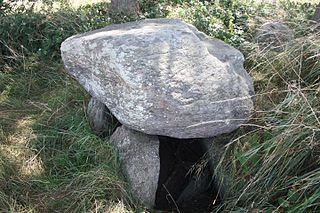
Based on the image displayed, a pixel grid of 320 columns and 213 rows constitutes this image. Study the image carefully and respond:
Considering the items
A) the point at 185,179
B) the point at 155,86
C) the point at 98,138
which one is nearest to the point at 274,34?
the point at 185,179

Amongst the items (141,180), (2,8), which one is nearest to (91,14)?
(2,8)

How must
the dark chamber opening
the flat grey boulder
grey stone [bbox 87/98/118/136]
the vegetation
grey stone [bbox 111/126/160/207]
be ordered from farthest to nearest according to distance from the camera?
grey stone [bbox 87/98/118/136] → the dark chamber opening → grey stone [bbox 111/126/160/207] → the flat grey boulder → the vegetation

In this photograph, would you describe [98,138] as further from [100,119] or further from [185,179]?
[185,179]

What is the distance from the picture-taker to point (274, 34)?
147 inches

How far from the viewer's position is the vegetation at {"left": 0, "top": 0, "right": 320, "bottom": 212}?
2443 mm

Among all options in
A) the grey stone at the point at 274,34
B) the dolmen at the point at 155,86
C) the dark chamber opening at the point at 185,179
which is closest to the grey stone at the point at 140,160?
the dolmen at the point at 155,86

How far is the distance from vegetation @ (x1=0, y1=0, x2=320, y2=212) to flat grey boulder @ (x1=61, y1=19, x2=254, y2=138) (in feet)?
0.76

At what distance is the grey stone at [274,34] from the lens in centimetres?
364

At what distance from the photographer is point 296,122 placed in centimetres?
247

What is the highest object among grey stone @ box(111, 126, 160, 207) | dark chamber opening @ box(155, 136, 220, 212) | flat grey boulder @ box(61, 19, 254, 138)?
flat grey boulder @ box(61, 19, 254, 138)

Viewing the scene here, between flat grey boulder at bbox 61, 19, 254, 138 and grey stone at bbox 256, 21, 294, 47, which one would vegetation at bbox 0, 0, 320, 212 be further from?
flat grey boulder at bbox 61, 19, 254, 138

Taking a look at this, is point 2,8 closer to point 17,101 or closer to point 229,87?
point 17,101

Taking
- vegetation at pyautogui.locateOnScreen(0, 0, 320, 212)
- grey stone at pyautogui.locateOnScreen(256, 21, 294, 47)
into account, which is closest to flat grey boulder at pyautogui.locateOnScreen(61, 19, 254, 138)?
vegetation at pyautogui.locateOnScreen(0, 0, 320, 212)

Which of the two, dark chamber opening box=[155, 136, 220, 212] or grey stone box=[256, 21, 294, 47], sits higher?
grey stone box=[256, 21, 294, 47]
